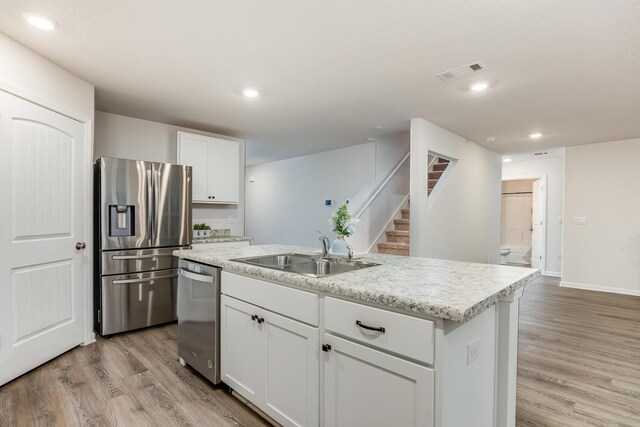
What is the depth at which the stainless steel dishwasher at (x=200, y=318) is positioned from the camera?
2.18m

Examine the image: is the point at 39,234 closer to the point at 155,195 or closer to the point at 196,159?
the point at 155,195

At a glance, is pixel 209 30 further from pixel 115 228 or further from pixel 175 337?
pixel 175 337

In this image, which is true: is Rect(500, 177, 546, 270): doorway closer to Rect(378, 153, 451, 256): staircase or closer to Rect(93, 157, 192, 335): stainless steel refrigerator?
Rect(378, 153, 451, 256): staircase

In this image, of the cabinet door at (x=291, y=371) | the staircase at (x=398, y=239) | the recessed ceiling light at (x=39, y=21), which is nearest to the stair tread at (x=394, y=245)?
the staircase at (x=398, y=239)

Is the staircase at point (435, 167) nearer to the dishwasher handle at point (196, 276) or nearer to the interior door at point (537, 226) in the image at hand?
the interior door at point (537, 226)

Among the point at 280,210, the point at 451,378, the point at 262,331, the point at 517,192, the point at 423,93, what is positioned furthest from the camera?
the point at 517,192

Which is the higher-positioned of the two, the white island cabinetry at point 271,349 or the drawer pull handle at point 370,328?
the drawer pull handle at point 370,328

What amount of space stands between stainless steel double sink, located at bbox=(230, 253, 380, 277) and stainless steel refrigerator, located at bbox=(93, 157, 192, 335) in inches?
66.7

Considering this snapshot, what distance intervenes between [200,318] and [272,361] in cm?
79

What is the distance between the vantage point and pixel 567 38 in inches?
84.0

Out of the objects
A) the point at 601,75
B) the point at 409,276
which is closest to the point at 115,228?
the point at 409,276

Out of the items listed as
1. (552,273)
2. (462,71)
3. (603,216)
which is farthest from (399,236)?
(552,273)

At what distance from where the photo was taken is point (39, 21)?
2008mm

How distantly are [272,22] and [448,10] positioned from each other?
104 cm
